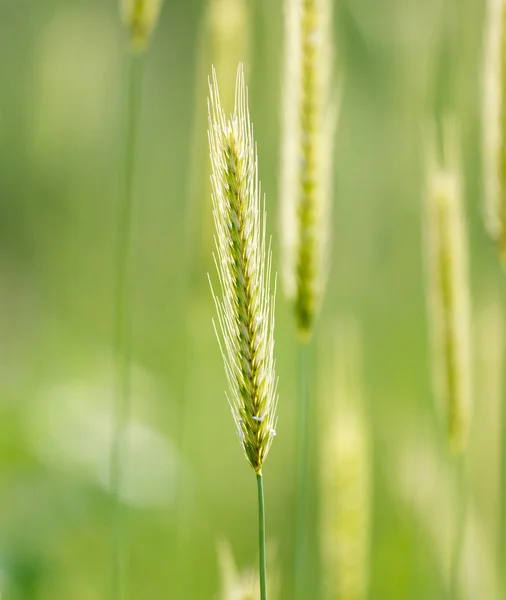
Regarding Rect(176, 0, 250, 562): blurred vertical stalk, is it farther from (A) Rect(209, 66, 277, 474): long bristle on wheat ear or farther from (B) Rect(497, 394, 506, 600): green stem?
(A) Rect(209, 66, 277, 474): long bristle on wheat ear

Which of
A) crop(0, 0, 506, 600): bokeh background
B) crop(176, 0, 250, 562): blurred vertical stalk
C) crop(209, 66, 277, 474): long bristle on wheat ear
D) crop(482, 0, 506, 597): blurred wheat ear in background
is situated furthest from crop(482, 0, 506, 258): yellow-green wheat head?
crop(209, 66, 277, 474): long bristle on wheat ear

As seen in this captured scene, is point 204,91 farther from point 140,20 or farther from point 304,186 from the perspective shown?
point 304,186

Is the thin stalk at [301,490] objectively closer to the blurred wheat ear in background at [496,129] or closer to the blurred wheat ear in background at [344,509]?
the blurred wheat ear in background at [344,509]

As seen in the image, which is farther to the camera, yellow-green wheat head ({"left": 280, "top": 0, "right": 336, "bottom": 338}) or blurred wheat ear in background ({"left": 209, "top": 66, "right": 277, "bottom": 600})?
yellow-green wheat head ({"left": 280, "top": 0, "right": 336, "bottom": 338})

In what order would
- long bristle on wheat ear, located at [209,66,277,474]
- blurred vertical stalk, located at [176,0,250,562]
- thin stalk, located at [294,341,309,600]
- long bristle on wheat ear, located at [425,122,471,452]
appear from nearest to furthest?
long bristle on wheat ear, located at [209,66,277,474] → thin stalk, located at [294,341,309,600] → long bristle on wheat ear, located at [425,122,471,452] → blurred vertical stalk, located at [176,0,250,562]

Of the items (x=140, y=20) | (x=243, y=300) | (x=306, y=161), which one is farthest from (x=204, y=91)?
(x=243, y=300)
